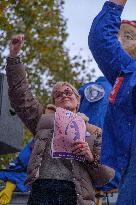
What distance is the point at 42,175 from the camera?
320 centimetres

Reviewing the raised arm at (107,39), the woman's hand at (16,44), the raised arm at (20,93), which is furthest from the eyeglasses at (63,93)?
the raised arm at (107,39)

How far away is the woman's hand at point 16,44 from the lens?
3287 millimetres

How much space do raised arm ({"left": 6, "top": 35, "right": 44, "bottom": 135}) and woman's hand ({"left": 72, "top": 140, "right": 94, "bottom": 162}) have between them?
45 cm

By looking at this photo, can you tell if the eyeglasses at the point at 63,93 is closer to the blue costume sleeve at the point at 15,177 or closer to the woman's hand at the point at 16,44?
the woman's hand at the point at 16,44

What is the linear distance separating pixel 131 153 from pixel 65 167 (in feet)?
4.00

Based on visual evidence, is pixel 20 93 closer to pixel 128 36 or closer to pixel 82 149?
pixel 82 149

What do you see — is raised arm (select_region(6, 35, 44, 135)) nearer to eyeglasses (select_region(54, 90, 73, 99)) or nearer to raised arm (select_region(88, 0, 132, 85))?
eyeglasses (select_region(54, 90, 73, 99))

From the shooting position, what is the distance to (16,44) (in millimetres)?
3330

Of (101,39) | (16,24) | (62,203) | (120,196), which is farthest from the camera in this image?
(16,24)

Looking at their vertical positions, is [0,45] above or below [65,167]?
above

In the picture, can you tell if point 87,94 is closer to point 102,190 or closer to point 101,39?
point 102,190

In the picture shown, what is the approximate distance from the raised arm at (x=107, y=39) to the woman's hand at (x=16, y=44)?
37.9 inches

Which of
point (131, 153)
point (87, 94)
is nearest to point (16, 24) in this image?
point (87, 94)

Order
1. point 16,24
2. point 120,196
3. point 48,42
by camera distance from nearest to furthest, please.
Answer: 1. point 120,196
2. point 16,24
3. point 48,42
